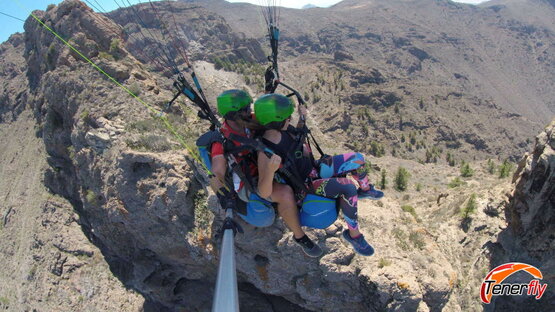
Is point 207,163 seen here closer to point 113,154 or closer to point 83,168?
point 113,154

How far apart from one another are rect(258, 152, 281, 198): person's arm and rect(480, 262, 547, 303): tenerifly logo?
26.1ft

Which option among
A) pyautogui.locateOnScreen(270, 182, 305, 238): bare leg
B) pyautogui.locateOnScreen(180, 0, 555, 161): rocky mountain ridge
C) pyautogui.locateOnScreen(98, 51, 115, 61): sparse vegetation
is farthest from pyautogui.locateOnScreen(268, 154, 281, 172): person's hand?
pyautogui.locateOnScreen(180, 0, 555, 161): rocky mountain ridge

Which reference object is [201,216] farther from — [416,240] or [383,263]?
[416,240]

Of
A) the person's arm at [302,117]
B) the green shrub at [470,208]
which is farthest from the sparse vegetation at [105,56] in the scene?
the green shrub at [470,208]

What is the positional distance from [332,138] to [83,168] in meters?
34.2

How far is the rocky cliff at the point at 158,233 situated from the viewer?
8.51m

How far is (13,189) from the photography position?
1008 inches

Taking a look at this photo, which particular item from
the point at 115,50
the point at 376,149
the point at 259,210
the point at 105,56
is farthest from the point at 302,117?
the point at 376,149

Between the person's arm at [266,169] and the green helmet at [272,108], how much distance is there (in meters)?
0.65

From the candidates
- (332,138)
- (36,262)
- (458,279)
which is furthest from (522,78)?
(36,262)

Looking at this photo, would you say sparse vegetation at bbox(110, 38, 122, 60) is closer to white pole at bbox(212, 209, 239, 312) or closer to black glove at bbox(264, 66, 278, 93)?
black glove at bbox(264, 66, 278, 93)

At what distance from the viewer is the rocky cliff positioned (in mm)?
8508

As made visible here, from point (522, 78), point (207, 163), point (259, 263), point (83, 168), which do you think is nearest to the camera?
point (207, 163)

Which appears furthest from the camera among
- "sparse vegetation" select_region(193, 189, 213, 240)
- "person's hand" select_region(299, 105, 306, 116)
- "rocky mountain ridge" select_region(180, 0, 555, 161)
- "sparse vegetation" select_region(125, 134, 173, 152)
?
"rocky mountain ridge" select_region(180, 0, 555, 161)
